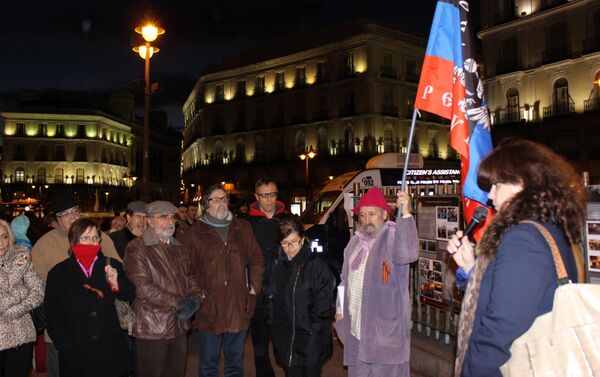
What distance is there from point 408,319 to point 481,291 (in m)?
1.89

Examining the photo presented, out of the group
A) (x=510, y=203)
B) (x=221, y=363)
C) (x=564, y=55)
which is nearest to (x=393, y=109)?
(x=564, y=55)

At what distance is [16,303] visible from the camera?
481cm

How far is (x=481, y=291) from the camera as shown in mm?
2762

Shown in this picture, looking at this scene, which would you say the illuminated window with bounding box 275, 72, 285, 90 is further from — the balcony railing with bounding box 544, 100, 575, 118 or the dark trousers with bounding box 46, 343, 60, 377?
the dark trousers with bounding box 46, 343, 60, 377

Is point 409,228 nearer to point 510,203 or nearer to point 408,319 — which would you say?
point 408,319

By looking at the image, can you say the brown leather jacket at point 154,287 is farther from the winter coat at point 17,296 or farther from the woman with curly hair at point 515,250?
the woman with curly hair at point 515,250

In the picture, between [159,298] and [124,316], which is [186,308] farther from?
[124,316]

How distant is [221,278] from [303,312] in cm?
104

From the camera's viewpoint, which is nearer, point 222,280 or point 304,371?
point 304,371

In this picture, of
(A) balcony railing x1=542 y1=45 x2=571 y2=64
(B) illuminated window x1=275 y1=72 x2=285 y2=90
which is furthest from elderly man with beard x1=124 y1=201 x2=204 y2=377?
(B) illuminated window x1=275 y1=72 x2=285 y2=90

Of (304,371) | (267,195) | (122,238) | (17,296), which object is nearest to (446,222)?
(267,195)

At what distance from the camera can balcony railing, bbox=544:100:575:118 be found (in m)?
34.8

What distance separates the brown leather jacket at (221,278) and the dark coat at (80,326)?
3.13 feet

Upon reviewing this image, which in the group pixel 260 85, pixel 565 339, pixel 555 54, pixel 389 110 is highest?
pixel 260 85
